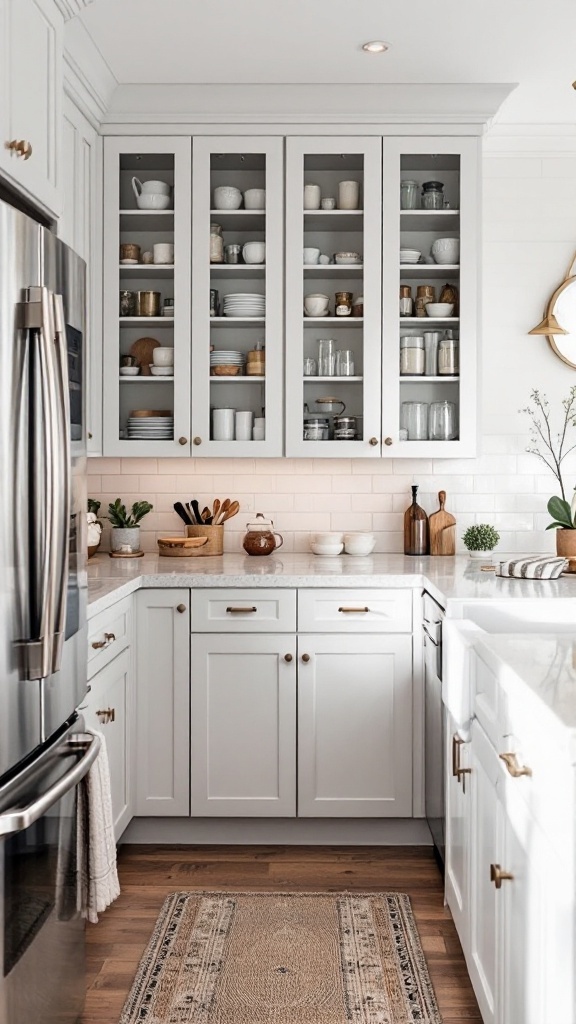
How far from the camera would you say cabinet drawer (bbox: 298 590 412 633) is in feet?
10.4

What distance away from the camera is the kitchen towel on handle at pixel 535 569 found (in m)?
3.04

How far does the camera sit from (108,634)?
2734mm

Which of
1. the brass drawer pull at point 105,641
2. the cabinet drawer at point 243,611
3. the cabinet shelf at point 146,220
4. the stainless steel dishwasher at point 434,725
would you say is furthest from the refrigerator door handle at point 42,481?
the cabinet shelf at point 146,220

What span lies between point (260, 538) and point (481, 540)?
883 millimetres

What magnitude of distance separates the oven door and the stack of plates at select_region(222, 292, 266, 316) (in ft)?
6.74

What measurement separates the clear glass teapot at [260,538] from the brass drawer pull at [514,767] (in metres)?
2.19

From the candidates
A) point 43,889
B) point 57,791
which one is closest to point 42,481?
point 57,791

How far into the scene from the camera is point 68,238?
3145 millimetres

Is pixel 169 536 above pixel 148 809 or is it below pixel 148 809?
above

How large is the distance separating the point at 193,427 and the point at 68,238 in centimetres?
85

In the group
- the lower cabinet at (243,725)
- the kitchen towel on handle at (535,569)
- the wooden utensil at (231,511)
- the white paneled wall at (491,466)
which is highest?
the white paneled wall at (491,466)

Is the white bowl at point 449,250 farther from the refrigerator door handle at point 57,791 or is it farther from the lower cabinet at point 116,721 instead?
the refrigerator door handle at point 57,791

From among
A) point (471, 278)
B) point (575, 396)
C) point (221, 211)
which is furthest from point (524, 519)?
point (221, 211)

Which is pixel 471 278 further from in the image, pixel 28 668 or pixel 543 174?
pixel 28 668
